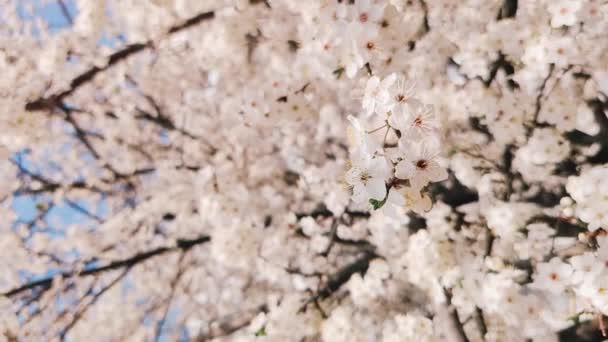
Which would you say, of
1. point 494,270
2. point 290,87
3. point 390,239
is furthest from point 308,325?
point 290,87

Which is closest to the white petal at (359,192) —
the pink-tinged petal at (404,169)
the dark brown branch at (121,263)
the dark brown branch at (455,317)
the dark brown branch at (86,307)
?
the pink-tinged petal at (404,169)

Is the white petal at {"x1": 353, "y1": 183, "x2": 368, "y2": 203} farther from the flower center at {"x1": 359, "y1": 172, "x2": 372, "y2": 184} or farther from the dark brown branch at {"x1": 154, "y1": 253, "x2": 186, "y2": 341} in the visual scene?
the dark brown branch at {"x1": 154, "y1": 253, "x2": 186, "y2": 341}

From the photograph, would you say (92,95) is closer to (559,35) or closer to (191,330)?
(191,330)

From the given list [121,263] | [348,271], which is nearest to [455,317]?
[348,271]

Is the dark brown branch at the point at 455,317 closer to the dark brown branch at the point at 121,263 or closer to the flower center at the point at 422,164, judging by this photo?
the flower center at the point at 422,164

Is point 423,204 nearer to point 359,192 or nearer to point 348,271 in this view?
point 359,192

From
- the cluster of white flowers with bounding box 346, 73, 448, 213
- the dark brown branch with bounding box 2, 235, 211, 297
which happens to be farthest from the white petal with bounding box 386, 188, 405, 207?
the dark brown branch with bounding box 2, 235, 211, 297
